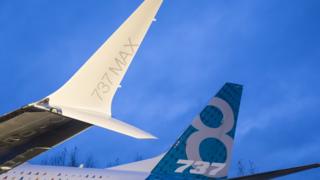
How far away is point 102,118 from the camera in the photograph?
690 cm

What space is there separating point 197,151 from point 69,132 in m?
15.0

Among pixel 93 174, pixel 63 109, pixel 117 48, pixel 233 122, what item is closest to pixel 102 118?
pixel 63 109

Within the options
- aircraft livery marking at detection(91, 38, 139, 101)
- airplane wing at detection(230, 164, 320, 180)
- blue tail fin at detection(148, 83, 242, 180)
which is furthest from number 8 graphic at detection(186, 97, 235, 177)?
aircraft livery marking at detection(91, 38, 139, 101)

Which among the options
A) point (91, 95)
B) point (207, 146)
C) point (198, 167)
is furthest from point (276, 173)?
point (91, 95)

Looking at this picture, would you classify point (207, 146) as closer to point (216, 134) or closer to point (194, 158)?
point (216, 134)

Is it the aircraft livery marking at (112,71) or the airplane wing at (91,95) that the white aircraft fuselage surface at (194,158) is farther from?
the aircraft livery marking at (112,71)

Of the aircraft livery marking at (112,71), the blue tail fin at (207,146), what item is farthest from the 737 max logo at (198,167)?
the aircraft livery marking at (112,71)

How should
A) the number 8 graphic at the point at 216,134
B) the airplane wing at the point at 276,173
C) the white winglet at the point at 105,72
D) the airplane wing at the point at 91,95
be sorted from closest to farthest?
the airplane wing at the point at 91,95, the white winglet at the point at 105,72, the airplane wing at the point at 276,173, the number 8 graphic at the point at 216,134

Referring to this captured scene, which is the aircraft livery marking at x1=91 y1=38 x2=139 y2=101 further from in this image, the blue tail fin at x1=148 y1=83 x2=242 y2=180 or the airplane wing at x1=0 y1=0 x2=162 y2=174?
the blue tail fin at x1=148 y1=83 x2=242 y2=180

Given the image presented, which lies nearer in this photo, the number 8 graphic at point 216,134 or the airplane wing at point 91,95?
the airplane wing at point 91,95

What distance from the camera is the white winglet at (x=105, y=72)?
705 centimetres

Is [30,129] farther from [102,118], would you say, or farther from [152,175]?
[152,175]

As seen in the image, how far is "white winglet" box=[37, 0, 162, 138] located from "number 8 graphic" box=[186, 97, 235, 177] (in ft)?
51.3

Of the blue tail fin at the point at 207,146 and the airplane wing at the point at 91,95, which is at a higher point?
the blue tail fin at the point at 207,146
